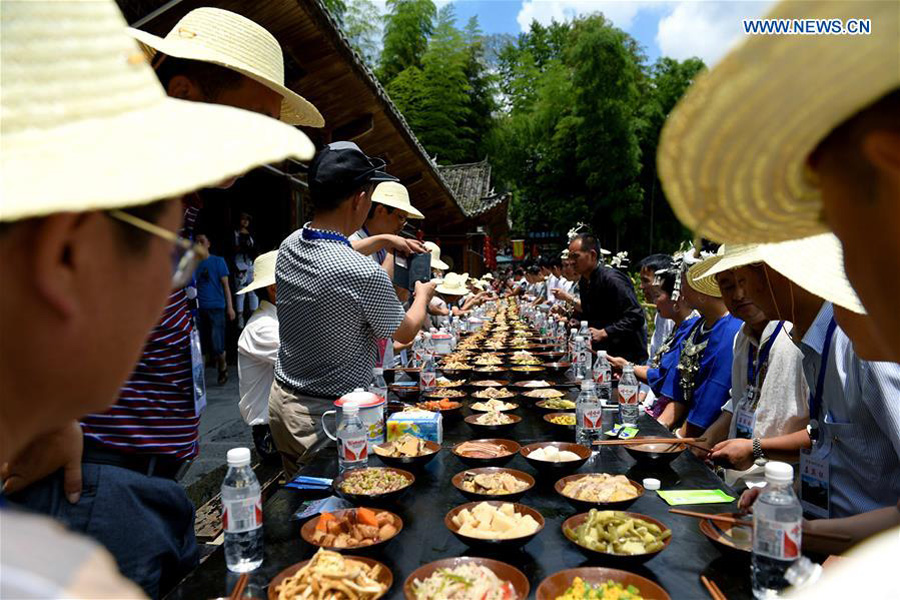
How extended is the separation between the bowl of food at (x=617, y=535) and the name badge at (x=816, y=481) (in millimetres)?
937

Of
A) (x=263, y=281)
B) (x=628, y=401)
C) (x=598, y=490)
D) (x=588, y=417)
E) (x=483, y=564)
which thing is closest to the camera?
(x=483, y=564)

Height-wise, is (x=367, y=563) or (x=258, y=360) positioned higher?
(x=367, y=563)

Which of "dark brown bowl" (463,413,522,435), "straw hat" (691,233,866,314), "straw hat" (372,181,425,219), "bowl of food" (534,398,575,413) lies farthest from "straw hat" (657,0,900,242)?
"straw hat" (372,181,425,219)

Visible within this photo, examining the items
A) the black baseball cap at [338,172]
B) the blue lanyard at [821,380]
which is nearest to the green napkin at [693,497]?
the blue lanyard at [821,380]

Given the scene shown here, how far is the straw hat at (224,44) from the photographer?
217cm

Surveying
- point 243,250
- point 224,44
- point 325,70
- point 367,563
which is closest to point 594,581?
point 367,563

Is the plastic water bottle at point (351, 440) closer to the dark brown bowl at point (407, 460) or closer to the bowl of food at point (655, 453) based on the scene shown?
the dark brown bowl at point (407, 460)

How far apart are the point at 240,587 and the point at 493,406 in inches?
91.2

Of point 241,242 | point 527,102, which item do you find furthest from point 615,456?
point 527,102

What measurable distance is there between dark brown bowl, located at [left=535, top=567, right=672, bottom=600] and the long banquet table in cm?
7

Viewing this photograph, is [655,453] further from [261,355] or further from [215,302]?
[215,302]

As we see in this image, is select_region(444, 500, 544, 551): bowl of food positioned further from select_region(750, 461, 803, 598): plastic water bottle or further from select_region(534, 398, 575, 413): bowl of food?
select_region(534, 398, 575, 413): bowl of food

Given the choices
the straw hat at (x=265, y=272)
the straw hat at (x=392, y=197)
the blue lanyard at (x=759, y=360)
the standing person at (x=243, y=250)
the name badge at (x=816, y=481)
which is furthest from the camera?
the standing person at (x=243, y=250)

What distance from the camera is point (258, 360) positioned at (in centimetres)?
427
